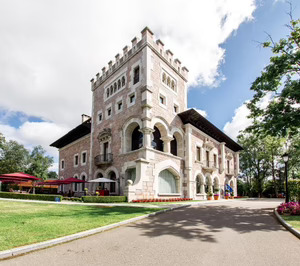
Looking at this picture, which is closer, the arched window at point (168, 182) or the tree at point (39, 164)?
the arched window at point (168, 182)

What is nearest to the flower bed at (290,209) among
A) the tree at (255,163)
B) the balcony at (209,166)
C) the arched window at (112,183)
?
the balcony at (209,166)

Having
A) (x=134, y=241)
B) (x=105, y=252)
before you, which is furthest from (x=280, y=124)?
(x=105, y=252)

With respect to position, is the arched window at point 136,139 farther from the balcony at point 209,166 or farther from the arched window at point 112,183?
the balcony at point 209,166

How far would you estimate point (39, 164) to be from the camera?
5469 cm

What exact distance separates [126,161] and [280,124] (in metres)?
13.0

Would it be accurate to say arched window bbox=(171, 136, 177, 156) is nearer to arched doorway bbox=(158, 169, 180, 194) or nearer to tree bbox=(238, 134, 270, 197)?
arched doorway bbox=(158, 169, 180, 194)

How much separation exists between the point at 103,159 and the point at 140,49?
40.4ft

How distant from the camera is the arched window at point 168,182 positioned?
64.4ft

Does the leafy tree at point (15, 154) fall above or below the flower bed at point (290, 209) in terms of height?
above

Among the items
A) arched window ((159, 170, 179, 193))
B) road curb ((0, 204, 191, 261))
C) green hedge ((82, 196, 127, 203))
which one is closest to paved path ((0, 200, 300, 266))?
road curb ((0, 204, 191, 261))

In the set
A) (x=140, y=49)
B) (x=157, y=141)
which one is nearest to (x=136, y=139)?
(x=157, y=141)

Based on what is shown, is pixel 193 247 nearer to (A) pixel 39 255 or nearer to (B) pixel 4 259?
(A) pixel 39 255

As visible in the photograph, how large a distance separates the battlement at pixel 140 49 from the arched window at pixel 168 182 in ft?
38.5

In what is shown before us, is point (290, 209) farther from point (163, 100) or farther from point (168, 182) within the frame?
point (163, 100)
